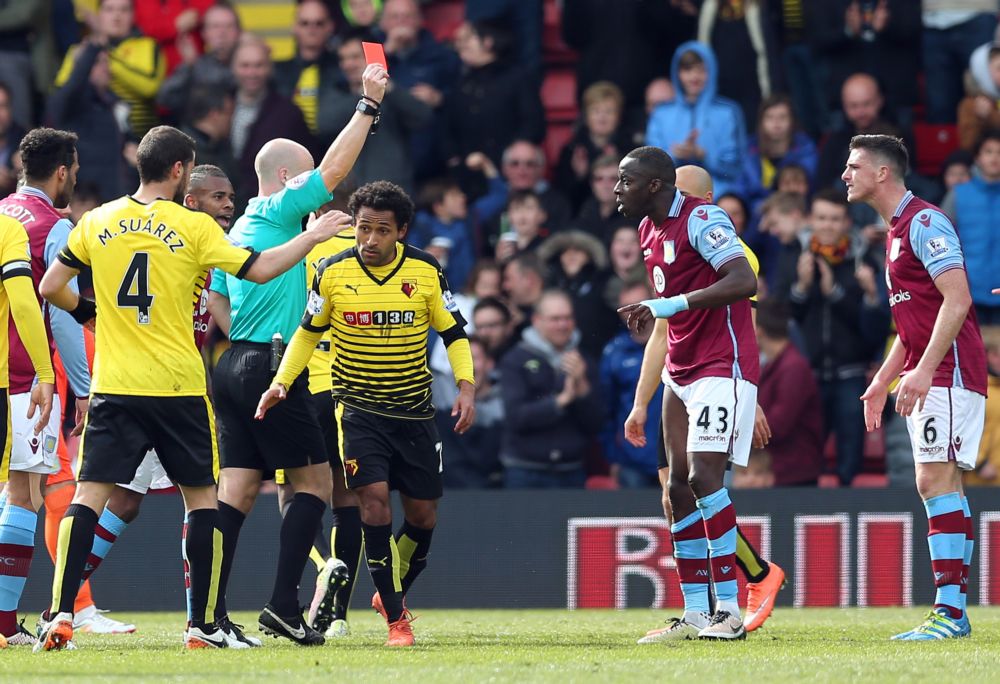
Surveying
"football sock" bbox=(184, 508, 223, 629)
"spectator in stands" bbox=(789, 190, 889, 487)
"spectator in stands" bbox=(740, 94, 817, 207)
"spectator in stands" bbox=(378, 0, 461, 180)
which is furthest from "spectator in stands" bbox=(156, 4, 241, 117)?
"football sock" bbox=(184, 508, 223, 629)

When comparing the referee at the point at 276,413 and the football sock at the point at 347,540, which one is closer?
the referee at the point at 276,413

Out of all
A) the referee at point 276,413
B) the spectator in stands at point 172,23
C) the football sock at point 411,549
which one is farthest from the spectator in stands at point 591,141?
the referee at point 276,413

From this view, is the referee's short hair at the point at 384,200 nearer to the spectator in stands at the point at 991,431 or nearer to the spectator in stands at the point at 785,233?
the spectator in stands at the point at 785,233

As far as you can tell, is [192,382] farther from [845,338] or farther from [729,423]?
[845,338]

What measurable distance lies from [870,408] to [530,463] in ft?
15.9

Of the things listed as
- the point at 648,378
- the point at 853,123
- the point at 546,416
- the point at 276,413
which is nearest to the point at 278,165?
the point at 276,413

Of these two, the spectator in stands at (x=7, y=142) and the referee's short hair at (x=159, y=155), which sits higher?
the spectator in stands at (x=7, y=142)

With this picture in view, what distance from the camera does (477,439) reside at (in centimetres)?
1389

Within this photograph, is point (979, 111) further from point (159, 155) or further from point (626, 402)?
point (159, 155)

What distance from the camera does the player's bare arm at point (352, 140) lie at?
823 cm

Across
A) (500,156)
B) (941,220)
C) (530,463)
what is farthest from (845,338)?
(941,220)

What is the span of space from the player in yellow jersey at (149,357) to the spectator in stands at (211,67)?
7818 millimetres

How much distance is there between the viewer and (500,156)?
52.7 feet

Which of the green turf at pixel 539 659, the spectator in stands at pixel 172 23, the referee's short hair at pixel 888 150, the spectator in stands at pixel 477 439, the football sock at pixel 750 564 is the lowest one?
the green turf at pixel 539 659
